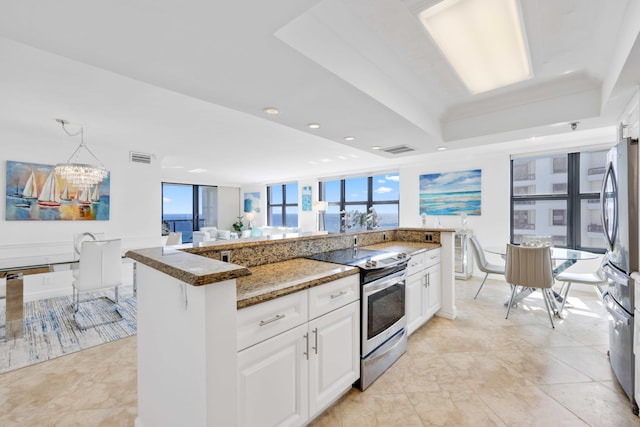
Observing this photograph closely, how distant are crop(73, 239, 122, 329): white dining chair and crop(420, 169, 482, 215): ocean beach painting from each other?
541 centimetres

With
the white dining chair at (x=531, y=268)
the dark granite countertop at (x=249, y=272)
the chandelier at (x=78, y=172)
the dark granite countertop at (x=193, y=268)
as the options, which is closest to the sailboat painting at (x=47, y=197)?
the chandelier at (x=78, y=172)

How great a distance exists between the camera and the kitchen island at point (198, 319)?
1050 millimetres

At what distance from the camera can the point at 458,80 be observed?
7.79 ft

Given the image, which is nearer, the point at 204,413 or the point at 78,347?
the point at 204,413

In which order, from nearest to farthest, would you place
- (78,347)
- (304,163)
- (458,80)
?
1. (458,80)
2. (78,347)
3. (304,163)

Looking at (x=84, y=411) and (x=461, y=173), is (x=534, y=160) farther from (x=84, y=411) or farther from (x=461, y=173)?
(x=84, y=411)

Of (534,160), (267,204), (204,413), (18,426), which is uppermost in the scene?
(534,160)

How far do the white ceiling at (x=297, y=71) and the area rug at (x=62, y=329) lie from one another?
233 cm

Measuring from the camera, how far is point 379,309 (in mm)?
2053

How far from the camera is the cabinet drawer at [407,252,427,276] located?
261cm

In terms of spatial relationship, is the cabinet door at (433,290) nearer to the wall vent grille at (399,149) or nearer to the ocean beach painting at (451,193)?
the wall vent grille at (399,149)

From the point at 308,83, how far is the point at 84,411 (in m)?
2.58

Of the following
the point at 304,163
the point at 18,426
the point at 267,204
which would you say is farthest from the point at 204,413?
the point at 267,204

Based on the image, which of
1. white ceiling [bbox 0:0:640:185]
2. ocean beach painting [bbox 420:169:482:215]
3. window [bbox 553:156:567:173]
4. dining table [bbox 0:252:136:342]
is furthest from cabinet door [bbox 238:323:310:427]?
window [bbox 553:156:567:173]
